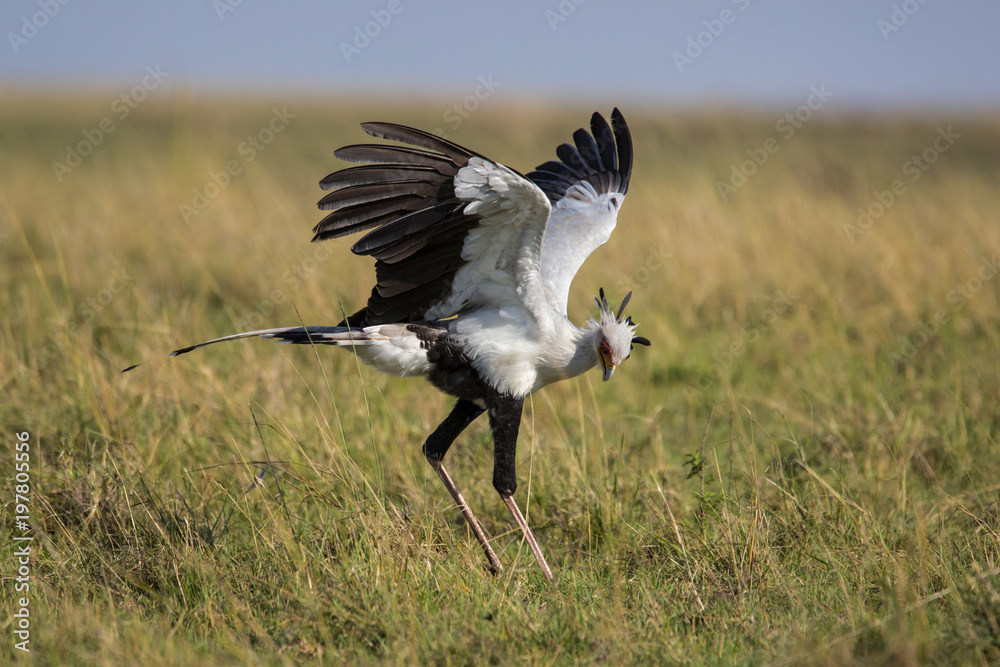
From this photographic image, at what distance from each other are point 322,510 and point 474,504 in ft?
2.87

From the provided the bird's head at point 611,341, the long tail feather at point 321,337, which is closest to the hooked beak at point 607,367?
the bird's head at point 611,341

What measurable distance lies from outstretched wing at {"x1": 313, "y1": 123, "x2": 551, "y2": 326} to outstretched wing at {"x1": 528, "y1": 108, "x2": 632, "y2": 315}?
20.9 inches

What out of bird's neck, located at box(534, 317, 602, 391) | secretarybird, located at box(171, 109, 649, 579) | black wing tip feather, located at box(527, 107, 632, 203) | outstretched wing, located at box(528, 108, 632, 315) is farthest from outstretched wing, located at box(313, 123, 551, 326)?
black wing tip feather, located at box(527, 107, 632, 203)

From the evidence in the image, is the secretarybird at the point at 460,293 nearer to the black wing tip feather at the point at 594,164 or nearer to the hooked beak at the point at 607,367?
the hooked beak at the point at 607,367

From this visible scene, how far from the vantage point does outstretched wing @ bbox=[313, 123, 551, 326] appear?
3.00 meters

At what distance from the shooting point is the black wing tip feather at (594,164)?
14.8 ft

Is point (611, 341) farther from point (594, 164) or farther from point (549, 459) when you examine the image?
point (594, 164)

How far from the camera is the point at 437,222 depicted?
322cm

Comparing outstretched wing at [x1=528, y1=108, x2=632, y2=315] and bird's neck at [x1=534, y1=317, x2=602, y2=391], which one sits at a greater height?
outstretched wing at [x1=528, y1=108, x2=632, y2=315]

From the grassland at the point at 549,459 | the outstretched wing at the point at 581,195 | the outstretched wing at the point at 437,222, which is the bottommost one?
Answer: the grassland at the point at 549,459

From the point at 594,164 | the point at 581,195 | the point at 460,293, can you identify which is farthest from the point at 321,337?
the point at 594,164

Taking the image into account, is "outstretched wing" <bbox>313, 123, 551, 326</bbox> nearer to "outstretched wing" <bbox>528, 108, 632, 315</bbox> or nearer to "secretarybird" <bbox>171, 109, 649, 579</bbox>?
"secretarybird" <bbox>171, 109, 649, 579</bbox>

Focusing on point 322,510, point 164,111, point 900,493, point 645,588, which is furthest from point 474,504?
point 164,111

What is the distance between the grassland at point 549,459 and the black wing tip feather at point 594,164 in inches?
49.6
